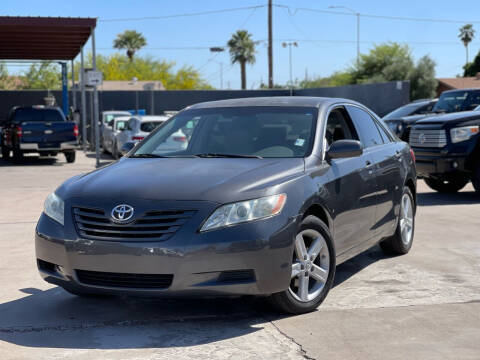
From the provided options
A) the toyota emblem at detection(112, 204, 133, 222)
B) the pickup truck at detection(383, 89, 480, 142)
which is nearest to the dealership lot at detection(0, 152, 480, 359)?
the toyota emblem at detection(112, 204, 133, 222)

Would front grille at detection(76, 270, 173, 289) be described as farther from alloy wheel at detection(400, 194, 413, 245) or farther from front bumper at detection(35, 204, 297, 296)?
alloy wheel at detection(400, 194, 413, 245)

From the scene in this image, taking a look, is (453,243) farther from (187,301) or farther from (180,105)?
(180,105)

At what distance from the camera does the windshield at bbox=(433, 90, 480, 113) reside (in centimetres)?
1758

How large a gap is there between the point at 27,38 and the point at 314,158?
2444 cm

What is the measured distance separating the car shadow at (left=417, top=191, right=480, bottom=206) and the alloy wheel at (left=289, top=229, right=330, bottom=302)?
669 cm

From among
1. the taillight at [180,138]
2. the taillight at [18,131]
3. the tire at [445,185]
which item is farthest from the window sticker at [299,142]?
the taillight at [18,131]

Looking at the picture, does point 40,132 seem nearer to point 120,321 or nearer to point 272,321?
point 120,321

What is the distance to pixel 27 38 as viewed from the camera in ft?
92.4

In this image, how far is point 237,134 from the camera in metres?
6.29

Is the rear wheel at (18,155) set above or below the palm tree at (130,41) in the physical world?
below

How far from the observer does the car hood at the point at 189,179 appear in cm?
503

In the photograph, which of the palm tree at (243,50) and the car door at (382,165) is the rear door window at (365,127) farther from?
the palm tree at (243,50)

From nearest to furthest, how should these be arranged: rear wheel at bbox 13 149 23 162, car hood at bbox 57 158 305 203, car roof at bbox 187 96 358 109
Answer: car hood at bbox 57 158 305 203, car roof at bbox 187 96 358 109, rear wheel at bbox 13 149 23 162

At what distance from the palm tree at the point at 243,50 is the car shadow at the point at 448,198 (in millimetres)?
68590
